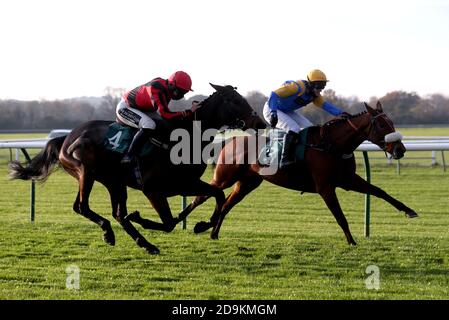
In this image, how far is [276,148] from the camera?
24.9ft

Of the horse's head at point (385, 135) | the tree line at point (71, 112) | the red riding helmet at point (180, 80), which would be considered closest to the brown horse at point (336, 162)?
the horse's head at point (385, 135)

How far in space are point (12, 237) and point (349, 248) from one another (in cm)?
342

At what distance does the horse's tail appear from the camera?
778 cm

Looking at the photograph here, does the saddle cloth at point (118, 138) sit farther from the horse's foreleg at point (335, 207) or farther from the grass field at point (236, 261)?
the horse's foreleg at point (335, 207)

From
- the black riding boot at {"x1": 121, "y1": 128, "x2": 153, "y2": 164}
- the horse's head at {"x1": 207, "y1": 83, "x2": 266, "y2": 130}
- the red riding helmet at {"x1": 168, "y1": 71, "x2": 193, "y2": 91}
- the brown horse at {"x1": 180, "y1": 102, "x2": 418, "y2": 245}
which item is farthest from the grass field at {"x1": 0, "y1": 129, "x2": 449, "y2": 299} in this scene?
the red riding helmet at {"x1": 168, "y1": 71, "x2": 193, "y2": 91}

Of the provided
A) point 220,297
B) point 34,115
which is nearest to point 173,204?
point 220,297

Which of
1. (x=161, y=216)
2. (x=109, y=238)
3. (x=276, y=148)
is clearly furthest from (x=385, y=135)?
(x=109, y=238)

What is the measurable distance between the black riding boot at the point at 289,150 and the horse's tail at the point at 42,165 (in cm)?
Answer: 232

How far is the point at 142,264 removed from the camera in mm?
6191

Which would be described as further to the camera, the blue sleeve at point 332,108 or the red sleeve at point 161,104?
the blue sleeve at point 332,108

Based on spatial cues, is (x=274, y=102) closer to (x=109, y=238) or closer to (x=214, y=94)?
(x=214, y=94)

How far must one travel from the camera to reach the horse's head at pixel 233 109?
6.62 meters

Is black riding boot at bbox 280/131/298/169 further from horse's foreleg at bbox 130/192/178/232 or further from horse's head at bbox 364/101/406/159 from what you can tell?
horse's foreleg at bbox 130/192/178/232
